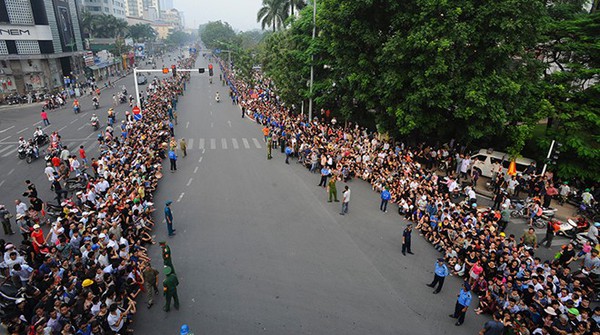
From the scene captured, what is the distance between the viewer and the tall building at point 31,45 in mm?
44969

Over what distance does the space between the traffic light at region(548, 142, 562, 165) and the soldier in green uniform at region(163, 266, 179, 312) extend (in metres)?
19.6

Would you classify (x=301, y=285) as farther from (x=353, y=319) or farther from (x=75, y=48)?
(x=75, y=48)

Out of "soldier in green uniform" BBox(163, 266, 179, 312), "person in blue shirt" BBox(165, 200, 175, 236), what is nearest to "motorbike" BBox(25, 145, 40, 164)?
"person in blue shirt" BBox(165, 200, 175, 236)

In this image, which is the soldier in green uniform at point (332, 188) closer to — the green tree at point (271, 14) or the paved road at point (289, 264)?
the paved road at point (289, 264)

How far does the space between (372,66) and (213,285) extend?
16.8 meters

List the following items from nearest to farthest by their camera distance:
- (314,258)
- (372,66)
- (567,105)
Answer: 1. (314,258)
2. (567,105)
3. (372,66)

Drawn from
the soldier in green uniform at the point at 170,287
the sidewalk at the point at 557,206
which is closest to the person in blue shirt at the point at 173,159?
the soldier in green uniform at the point at 170,287

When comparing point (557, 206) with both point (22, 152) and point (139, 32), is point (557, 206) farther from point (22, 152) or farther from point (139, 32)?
point (139, 32)

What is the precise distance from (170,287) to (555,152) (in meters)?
20.0

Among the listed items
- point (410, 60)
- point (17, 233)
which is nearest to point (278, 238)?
point (17, 233)

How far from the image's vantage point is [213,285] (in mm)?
10945

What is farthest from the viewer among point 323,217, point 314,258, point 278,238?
point 323,217

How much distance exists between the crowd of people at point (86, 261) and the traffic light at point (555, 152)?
20.2 m

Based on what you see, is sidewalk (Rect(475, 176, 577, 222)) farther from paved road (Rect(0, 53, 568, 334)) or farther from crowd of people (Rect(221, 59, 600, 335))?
paved road (Rect(0, 53, 568, 334))
